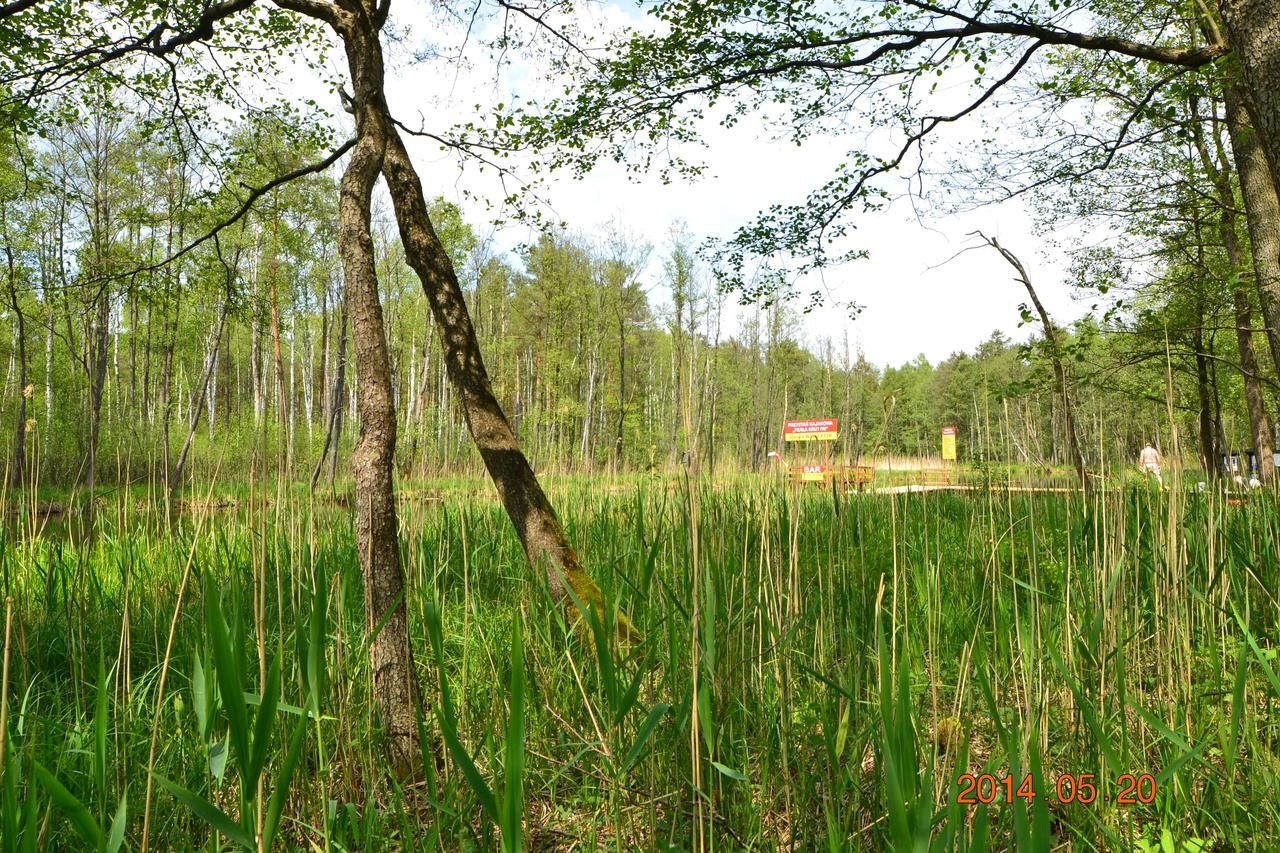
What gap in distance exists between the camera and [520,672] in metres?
1.00

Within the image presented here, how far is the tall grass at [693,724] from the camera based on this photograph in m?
1.07

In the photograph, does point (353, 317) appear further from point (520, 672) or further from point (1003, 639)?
point (1003, 639)

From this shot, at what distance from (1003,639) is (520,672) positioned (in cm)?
170

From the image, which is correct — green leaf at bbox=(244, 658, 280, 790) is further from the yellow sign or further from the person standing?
the yellow sign

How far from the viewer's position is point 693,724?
1142 mm

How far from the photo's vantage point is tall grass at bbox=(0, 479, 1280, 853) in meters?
1.07

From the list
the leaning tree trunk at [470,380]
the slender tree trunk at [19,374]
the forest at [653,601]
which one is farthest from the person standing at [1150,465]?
the slender tree trunk at [19,374]

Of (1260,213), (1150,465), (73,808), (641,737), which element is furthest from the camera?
(1260,213)

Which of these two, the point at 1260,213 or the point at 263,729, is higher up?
the point at 1260,213
